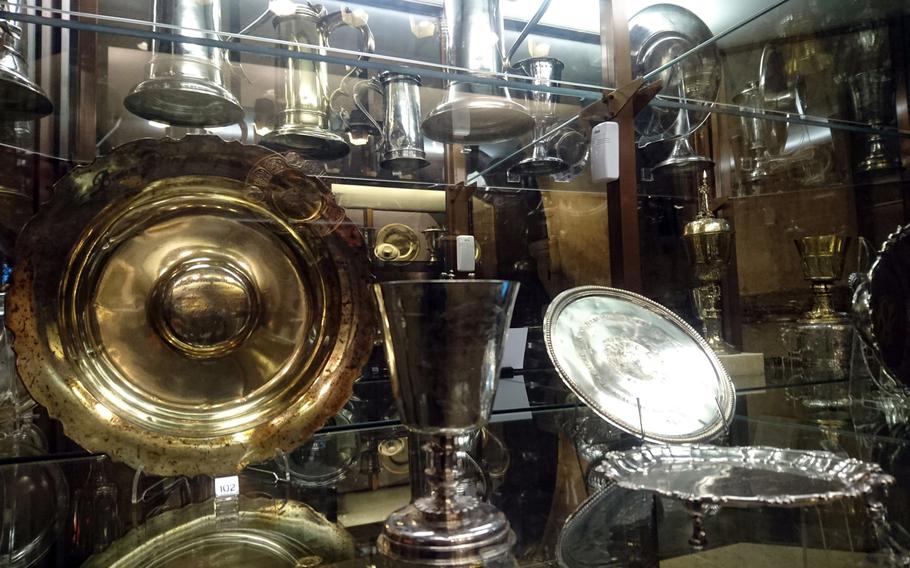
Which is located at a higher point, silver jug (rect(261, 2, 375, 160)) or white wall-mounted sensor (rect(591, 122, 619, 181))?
silver jug (rect(261, 2, 375, 160))

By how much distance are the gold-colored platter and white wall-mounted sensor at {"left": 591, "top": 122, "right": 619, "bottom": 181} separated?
2.31ft

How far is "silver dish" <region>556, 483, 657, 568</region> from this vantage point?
0.45m

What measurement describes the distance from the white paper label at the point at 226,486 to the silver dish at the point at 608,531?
34 centimetres

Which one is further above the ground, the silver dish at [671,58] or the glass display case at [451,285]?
the silver dish at [671,58]

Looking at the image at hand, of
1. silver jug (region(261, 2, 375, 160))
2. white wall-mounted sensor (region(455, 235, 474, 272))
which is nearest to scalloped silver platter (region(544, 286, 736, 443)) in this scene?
white wall-mounted sensor (region(455, 235, 474, 272))

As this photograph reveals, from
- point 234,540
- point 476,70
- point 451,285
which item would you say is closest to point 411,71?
point 476,70

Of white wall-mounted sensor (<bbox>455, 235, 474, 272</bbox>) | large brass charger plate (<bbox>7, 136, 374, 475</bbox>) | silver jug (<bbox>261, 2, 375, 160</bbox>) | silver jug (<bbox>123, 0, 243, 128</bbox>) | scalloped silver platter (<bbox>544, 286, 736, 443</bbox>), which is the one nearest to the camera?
large brass charger plate (<bbox>7, 136, 374, 475</bbox>)

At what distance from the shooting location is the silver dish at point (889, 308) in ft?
2.62

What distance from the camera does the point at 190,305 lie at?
2.16 feet

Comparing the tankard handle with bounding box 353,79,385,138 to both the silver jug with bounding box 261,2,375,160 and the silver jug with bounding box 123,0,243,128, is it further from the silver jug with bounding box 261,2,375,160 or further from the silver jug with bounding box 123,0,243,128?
the silver jug with bounding box 123,0,243,128

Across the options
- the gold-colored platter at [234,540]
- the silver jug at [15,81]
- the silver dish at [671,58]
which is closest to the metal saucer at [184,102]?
the silver jug at [15,81]

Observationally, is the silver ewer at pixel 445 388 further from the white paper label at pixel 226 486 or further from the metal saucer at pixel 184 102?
the metal saucer at pixel 184 102

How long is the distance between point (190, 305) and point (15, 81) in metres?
0.48

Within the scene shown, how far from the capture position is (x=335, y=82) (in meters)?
1.04
